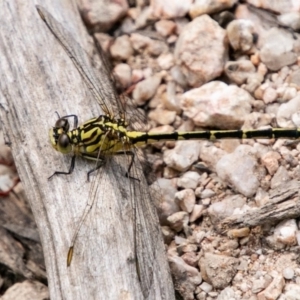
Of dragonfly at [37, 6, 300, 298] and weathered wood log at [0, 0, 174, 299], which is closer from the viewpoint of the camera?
weathered wood log at [0, 0, 174, 299]

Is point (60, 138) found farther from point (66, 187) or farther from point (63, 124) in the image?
point (66, 187)

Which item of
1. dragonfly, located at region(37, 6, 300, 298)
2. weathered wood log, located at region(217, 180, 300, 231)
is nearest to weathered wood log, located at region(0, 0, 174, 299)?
dragonfly, located at region(37, 6, 300, 298)

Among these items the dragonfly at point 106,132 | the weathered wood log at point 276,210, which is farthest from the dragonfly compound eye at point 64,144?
the weathered wood log at point 276,210

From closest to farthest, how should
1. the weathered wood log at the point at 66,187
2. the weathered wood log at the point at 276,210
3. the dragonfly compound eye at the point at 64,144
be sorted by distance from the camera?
the weathered wood log at the point at 66,187 → the weathered wood log at the point at 276,210 → the dragonfly compound eye at the point at 64,144

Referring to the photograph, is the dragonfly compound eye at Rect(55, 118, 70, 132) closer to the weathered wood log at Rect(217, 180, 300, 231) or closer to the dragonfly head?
the dragonfly head

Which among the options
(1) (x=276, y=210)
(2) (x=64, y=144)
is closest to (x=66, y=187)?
(2) (x=64, y=144)

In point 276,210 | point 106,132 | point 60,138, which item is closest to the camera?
point 276,210

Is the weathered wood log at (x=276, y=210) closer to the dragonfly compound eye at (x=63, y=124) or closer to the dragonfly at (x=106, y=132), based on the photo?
the dragonfly at (x=106, y=132)

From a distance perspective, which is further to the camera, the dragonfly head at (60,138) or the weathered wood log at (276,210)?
the dragonfly head at (60,138)
